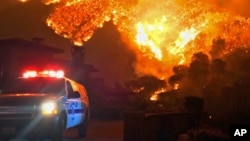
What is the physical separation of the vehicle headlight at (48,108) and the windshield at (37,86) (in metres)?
1.08

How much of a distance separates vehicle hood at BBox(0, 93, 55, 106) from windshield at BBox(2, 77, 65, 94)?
3.07ft

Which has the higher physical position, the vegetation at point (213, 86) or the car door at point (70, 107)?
the vegetation at point (213, 86)

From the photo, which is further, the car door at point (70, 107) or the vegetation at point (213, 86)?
the vegetation at point (213, 86)

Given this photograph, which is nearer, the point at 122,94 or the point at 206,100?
the point at 206,100

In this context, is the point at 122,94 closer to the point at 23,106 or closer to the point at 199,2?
the point at 199,2

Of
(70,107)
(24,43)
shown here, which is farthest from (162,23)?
(70,107)

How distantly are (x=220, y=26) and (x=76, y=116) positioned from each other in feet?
45.8

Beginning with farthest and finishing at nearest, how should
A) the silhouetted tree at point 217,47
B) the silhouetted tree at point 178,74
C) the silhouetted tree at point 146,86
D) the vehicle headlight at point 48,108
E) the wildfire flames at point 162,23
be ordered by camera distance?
the wildfire flames at point 162,23 → the silhouetted tree at point 146,86 → the silhouetted tree at point 217,47 → the silhouetted tree at point 178,74 → the vehicle headlight at point 48,108

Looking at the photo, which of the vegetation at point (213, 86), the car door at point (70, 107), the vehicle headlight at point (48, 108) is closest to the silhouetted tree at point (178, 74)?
the vegetation at point (213, 86)

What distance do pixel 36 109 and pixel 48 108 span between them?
1.02 feet

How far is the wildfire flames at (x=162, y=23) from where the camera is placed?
26.4 metres

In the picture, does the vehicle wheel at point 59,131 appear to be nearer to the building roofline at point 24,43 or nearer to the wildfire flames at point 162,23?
the wildfire flames at point 162,23

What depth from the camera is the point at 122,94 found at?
107ft

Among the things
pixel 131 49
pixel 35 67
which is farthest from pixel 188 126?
pixel 131 49
